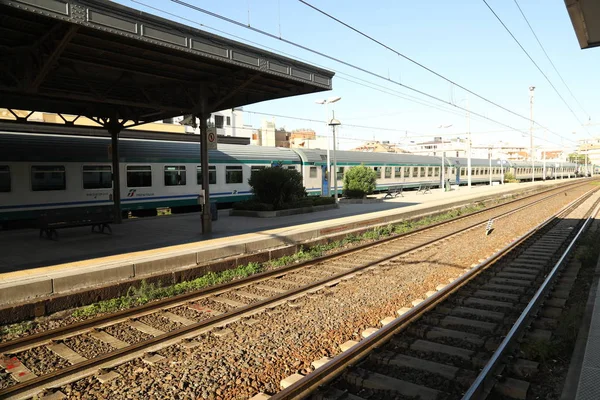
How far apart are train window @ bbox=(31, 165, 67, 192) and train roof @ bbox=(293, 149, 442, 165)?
46.8ft

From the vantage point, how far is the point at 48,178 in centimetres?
1519

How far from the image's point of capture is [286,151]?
84.1 ft

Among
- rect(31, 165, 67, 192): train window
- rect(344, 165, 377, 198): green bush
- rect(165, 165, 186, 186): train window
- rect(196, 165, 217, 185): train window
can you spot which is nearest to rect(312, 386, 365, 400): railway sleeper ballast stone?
rect(31, 165, 67, 192): train window

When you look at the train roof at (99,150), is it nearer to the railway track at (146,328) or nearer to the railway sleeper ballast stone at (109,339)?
the railway track at (146,328)

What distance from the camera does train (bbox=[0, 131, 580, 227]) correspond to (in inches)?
569

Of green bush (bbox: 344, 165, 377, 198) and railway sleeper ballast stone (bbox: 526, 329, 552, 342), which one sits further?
green bush (bbox: 344, 165, 377, 198)

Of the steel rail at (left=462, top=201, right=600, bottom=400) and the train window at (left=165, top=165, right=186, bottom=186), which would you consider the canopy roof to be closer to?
the train window at (left=165, top=165, right=186, bottom=186)

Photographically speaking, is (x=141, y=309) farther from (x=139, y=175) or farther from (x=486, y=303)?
(x=139, y=175)

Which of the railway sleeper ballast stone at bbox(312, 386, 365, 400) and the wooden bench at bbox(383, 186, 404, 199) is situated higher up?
the wooden bench at bbox(383, 186, 404, 199)

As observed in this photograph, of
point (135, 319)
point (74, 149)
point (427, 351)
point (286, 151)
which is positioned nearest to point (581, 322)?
point (427, 351)

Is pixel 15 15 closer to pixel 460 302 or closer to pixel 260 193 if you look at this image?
pixel 460 302

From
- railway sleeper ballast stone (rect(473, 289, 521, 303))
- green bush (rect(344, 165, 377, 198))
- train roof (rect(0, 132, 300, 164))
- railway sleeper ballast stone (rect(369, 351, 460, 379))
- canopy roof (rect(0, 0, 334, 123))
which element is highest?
canopy roof (rect(0, 0, 334, 123))

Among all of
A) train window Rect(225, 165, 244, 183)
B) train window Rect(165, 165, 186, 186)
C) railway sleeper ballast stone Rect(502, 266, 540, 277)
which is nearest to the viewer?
railway sleeper ballast stone Rect(502, 266, 540, 277)

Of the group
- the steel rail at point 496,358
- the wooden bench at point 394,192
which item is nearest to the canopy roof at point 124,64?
the steel rail at point 496,358
